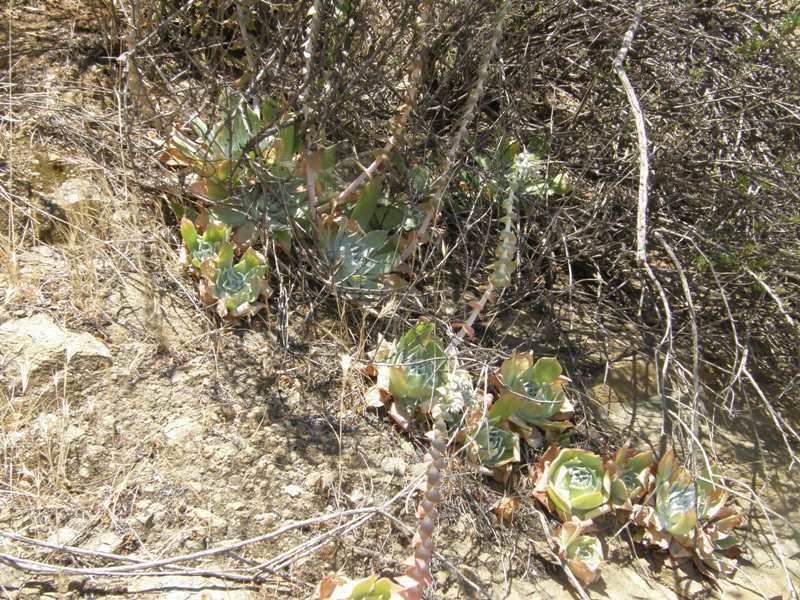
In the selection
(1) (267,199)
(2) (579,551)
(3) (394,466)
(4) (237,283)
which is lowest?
(2) (579,551)

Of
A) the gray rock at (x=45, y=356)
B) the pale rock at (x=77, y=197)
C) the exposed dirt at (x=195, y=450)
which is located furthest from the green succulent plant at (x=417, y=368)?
the pale rock at (x=77, y=197)

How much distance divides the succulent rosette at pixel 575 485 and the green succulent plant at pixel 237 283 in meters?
1.05

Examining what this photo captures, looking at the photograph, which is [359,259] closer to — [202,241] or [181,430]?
[202,241]

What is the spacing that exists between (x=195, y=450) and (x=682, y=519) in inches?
56.8

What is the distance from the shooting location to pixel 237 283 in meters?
2.34

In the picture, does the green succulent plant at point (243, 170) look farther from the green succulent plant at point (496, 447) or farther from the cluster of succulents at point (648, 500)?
the cluster of succulents at point (648, 500)

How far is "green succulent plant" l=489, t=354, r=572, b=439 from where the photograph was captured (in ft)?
7.62

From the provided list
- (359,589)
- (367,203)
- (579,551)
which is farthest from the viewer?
(367,203)

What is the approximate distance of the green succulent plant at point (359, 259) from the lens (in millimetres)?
2500

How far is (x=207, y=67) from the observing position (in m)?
2.56

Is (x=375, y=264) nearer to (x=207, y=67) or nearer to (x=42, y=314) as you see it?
(x=207, y=67)

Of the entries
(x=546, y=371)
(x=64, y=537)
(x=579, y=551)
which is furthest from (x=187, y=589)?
(x=546, y=371)

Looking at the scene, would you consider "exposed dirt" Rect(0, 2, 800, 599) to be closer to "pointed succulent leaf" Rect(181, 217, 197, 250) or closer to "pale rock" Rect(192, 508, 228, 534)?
"pale rock" Rect(192, 508, 228, 534)

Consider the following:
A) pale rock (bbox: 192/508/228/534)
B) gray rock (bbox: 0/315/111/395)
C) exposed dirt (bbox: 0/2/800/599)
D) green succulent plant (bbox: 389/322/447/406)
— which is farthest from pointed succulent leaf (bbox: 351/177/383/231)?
pale rock (bbox: 192/508/228/534)
